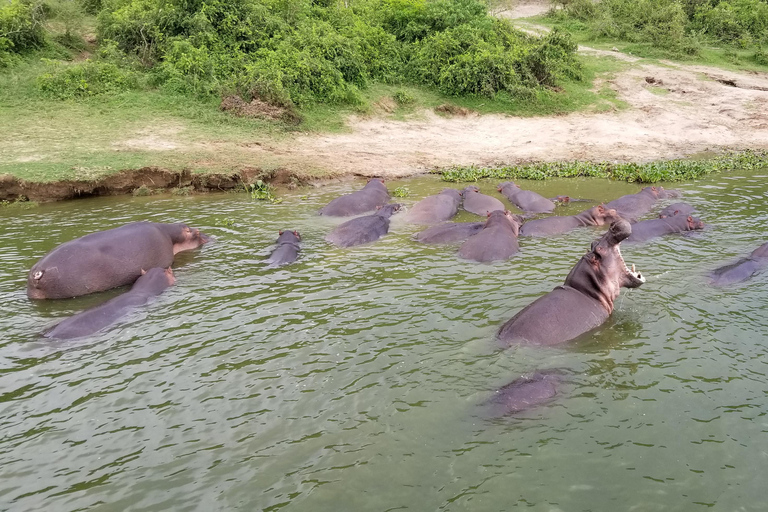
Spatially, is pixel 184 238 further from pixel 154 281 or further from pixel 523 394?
pixel 523 394

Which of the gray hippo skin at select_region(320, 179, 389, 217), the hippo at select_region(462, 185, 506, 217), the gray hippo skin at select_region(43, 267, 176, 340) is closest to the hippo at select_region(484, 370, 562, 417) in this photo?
the gray hippo skin at select_region(43, 267, 176, 340)

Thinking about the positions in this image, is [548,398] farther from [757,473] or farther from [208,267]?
[208,267]

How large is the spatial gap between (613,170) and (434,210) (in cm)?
503

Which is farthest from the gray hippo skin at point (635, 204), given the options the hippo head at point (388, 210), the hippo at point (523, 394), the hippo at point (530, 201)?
the hippo at point (523, 394)

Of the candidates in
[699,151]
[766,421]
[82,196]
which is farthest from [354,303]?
[699,151]

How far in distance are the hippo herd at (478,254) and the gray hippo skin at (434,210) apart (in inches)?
0.7

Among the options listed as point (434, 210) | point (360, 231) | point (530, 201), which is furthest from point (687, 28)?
point (360, 231)

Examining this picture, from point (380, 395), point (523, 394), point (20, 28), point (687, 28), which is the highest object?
point (20, 28)

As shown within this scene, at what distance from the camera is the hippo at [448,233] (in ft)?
28.9

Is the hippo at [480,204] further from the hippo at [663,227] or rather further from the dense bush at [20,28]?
the dense bush at [20,28]

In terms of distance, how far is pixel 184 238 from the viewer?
8.70 metres

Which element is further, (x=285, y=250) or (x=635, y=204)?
(x=635, y=204)

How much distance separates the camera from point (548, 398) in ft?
15.5

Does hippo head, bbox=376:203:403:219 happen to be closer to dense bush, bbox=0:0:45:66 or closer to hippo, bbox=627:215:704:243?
hippo, bbox=627:215:704:243
